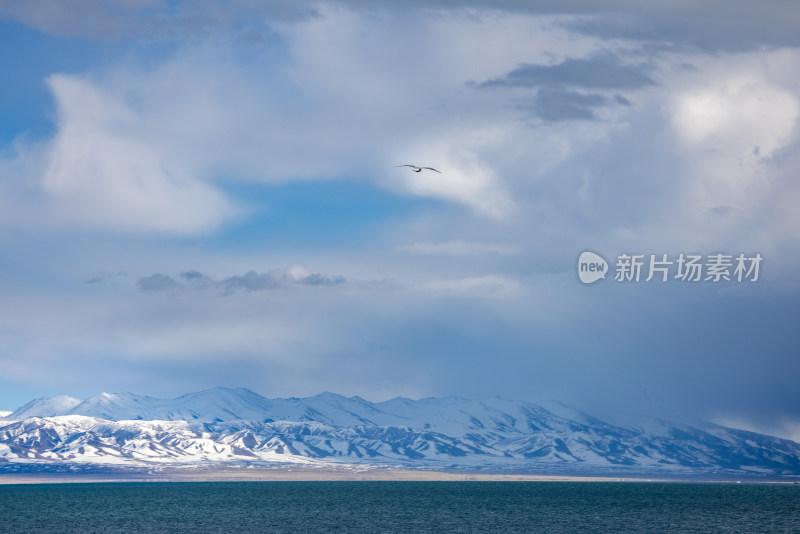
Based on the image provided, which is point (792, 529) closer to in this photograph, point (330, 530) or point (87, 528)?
point (330, 530)

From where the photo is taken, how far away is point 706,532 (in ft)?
594

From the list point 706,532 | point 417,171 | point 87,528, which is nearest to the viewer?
point 417,171

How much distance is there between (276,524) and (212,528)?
1432 cm

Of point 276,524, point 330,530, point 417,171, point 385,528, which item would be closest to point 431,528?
point 385,528

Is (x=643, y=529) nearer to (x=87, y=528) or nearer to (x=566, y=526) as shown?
(x=566, y=526)

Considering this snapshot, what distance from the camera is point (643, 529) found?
188m

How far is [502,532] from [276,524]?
1971 inches

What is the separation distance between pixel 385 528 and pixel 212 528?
3667 centimetres

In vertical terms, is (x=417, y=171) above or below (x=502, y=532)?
above

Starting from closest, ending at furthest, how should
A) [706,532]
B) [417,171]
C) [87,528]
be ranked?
[417,171] < [706,532] < [87,528]

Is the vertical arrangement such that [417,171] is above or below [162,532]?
above

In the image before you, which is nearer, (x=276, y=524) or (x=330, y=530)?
(x=330, y=530)

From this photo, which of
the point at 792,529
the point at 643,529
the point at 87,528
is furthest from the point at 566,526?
the point at 87,528

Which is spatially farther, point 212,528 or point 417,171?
point 212,528
